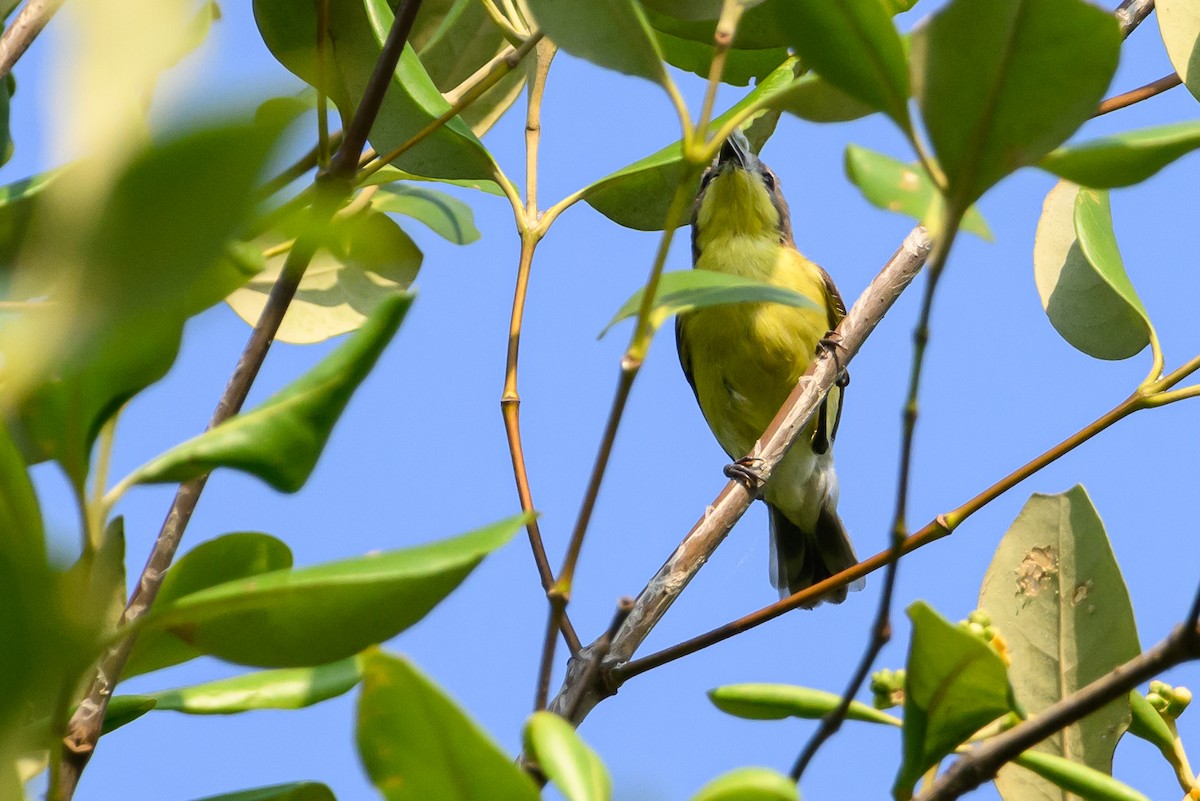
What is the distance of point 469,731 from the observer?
32.0 inches

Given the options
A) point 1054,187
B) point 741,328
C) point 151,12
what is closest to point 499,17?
point 1054,187

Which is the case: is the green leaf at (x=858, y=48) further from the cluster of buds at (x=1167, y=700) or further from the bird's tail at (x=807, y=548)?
the bird's tail at (x=807, y=548)

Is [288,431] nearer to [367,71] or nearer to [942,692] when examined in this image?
[942,692]

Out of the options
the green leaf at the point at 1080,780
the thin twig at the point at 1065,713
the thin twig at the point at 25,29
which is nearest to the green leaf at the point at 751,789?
the thin twig at the point at 1065,713

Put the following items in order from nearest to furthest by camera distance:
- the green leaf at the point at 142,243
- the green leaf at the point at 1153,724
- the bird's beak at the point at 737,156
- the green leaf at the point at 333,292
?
the green leaf at the point at 142,243
the green leaf at the point at 1153,724
the green leaf at the point at 333,292
the bird's beak at the point at 737,156

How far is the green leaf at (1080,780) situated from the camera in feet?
3.76

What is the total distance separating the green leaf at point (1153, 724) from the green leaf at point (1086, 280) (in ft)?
1.72

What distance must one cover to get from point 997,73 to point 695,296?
11.4 inches

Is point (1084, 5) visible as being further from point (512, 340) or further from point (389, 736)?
point (512, 340)

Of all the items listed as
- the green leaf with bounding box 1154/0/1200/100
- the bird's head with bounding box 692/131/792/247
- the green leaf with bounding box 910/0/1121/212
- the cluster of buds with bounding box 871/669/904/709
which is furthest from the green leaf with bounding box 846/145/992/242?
the bird's head with bounding box 692/131/792/247

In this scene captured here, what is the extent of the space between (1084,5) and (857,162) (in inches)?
7.0

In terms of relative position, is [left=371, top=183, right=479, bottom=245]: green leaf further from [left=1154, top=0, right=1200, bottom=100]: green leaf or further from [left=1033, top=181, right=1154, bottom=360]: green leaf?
[left=1154, top=0, right=1200, bottom=100]: green leaf

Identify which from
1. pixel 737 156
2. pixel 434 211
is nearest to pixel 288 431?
pixel 434 211

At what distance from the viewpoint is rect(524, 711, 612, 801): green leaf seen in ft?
2.60
